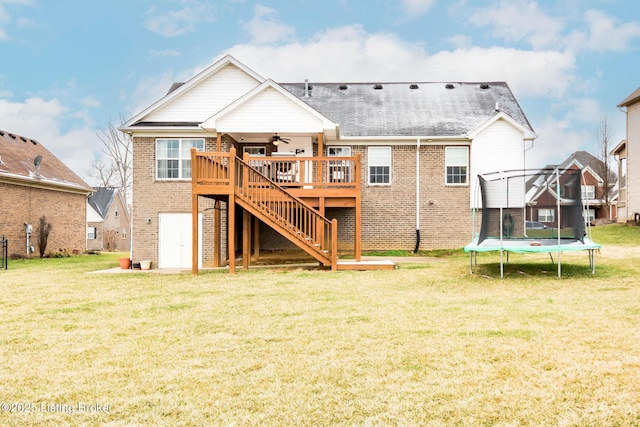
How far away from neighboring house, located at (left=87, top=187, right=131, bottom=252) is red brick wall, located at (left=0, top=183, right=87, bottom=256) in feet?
38.1

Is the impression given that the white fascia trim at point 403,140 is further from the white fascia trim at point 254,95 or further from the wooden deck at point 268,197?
the wooden deck at point 268,197

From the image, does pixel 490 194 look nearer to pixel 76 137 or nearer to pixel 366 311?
pixel 366 311

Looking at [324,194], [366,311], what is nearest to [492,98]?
[324,194]

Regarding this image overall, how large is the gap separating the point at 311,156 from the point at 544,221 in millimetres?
7366

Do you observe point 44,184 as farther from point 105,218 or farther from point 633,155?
point 633,155

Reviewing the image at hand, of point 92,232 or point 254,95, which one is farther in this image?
point 92,232

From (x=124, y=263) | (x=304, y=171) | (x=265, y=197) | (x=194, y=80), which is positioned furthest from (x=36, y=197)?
(x=265, y=197)

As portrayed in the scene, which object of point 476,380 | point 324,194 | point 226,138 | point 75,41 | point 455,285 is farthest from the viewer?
point 75,41

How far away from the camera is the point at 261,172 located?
15.2 m

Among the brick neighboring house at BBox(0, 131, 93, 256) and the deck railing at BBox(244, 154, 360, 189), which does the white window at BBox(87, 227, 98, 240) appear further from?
the deck railing at BBox(244, 154, 360, 189)

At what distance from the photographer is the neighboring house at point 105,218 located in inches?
1663

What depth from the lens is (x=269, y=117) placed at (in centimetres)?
1591

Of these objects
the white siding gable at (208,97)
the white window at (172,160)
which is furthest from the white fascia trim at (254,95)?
the white window at (172,160)

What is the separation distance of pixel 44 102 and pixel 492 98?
35.3 m
